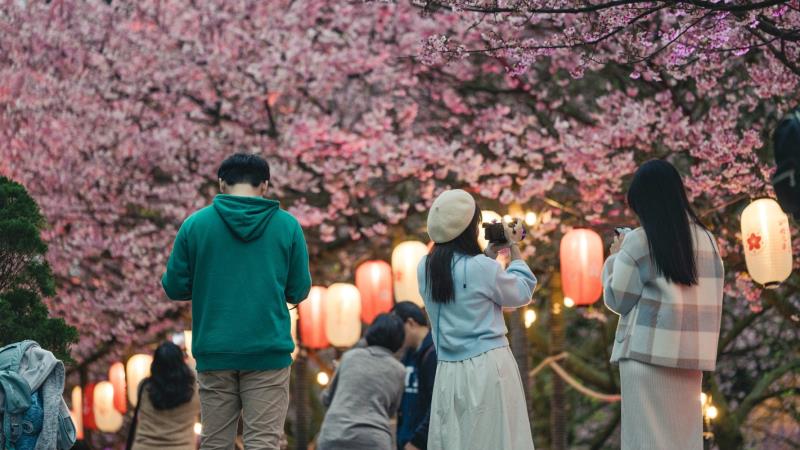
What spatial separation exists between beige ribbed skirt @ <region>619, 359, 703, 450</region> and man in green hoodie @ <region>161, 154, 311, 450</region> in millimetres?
1535

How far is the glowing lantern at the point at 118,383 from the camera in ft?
57.0

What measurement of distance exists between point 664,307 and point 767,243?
17.3 ft

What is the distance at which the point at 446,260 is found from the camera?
5.59m

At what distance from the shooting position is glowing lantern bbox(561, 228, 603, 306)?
12117mm

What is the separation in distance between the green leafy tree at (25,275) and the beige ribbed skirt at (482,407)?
9.38ft

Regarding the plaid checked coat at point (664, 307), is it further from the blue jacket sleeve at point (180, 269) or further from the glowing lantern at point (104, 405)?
the glowing lantern at point (104, 405)

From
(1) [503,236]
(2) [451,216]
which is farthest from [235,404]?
(1) [503,236]

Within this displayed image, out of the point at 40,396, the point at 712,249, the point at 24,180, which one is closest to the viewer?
the point at 712,249

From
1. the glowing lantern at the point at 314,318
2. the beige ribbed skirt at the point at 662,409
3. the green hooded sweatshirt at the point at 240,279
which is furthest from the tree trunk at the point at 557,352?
the beige ribbed skirt at the point at 662,409

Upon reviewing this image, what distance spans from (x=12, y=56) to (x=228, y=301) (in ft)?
32.7

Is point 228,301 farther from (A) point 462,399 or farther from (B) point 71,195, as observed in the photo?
(B) point 71,195

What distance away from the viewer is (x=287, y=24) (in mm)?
14742

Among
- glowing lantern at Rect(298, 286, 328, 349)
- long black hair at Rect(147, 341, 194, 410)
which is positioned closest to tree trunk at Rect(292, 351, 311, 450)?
glowing lantern at Rect(298, 286, 328, 349)

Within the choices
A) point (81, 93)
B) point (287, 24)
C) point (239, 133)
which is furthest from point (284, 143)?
point (81, 93)
